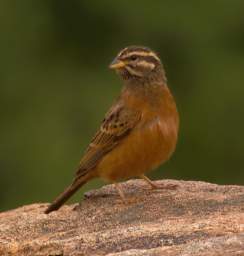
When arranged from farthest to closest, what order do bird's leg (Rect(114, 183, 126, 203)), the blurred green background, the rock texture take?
the blurred green background, bird's leg (Rect(114, 183, 126, 203)), the rock texture

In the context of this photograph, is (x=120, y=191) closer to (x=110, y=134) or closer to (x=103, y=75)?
(x=110, y=134)

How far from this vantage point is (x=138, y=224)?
12312mm

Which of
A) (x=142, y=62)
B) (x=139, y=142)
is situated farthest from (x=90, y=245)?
(x=142, y=62)

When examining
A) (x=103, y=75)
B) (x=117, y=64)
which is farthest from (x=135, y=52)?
(x=103, y=75)

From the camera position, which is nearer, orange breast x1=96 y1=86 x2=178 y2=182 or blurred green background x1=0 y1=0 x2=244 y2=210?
orange breast x1=96 y1=86 x2=178 y2=182

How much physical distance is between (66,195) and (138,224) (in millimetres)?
1971

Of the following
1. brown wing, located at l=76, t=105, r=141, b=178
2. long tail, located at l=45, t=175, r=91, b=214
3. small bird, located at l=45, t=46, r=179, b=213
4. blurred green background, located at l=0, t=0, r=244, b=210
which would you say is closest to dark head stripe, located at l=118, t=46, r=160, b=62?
small bird, located at l=45, t=46, r=179, b=213

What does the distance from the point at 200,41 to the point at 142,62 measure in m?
13.2

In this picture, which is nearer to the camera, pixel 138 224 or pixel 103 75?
pixel 138 224

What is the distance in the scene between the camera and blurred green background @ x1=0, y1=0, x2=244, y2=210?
80.3 ft

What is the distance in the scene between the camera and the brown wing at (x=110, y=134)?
14.1m

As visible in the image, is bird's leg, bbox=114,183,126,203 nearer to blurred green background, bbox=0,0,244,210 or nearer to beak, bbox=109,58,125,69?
beak, bbox=109,58,125,69

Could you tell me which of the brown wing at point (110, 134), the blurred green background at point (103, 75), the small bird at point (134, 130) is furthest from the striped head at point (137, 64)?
the blurred green background at point (103, 75)

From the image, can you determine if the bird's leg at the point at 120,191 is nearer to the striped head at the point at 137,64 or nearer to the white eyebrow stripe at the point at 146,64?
the striped head at the point at 137,64
